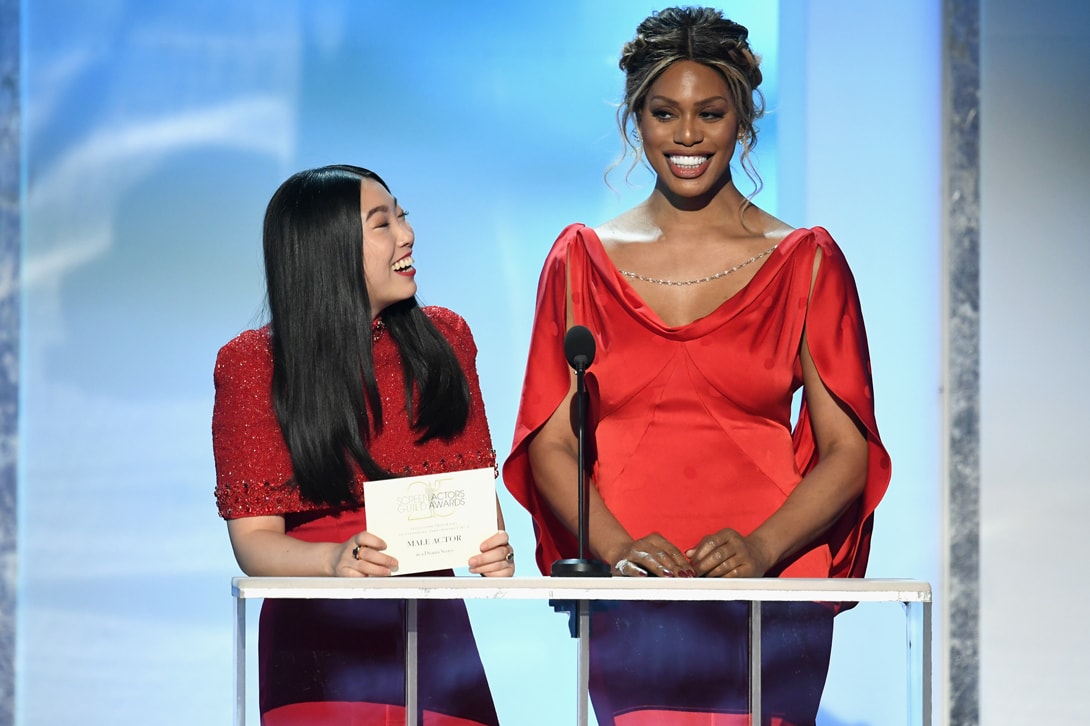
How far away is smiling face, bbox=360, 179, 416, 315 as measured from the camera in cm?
269

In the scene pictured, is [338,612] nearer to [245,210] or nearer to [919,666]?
[919,666]

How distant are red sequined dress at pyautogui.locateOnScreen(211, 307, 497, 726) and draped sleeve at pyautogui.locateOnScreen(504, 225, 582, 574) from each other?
9 centimetres

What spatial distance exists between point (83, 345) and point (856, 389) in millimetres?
2659

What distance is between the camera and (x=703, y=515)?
2.71 m

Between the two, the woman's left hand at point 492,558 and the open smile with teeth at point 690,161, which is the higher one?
the open smile with teeth at point 690,161

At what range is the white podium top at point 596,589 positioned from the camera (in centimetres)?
197

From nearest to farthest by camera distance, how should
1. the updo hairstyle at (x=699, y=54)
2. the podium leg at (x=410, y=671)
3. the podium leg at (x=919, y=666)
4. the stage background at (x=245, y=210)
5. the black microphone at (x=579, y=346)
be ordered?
the podium leg at (x=919, y=666)
the podium leg at (x=410, y=671)
the black microphone at (x=579, y=346)
the updo hairstyle at (x=699, y=54)
the stage background at (x=245, y=210)

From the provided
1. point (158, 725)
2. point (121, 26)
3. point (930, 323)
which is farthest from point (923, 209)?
point (158, 725)

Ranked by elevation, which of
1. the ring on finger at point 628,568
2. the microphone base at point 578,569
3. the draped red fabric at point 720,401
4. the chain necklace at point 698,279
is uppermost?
the chain necklace at point 698,279

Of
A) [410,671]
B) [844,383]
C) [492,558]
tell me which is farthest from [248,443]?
[844,383]

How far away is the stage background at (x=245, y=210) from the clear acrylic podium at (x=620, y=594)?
2467 millimetres

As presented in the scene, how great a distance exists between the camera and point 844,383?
2.71m

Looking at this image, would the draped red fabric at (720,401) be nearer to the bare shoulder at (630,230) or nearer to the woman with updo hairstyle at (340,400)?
the bare shoulder at (630,230)

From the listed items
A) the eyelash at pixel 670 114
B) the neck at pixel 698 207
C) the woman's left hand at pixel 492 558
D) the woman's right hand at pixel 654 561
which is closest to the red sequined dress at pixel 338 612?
the woman's left hand at pixel 492 558
